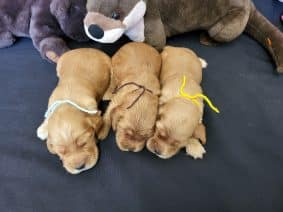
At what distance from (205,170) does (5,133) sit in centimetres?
→ 69

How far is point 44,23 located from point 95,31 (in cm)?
35

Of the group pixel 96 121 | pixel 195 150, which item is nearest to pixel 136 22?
pixel 96 121

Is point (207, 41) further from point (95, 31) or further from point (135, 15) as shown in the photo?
point (95, 31)

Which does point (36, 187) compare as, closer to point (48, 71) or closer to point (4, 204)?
point (4, 204)

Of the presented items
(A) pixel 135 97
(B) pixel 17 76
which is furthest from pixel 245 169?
(B) pixel 17 76

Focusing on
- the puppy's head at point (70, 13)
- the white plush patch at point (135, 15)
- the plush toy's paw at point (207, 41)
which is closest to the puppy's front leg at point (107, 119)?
the white plush patch at point (135, 15)

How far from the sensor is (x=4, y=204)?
96 centimetres

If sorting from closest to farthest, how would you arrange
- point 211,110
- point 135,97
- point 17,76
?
point 135,97, point 211,110, point 17,76

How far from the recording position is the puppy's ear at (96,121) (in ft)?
3.49

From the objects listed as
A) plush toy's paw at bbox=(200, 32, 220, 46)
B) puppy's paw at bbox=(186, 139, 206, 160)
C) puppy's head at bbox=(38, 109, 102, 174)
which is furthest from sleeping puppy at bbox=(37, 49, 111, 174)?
plush toy's paw at bbox=(200, 32, 220, 46)

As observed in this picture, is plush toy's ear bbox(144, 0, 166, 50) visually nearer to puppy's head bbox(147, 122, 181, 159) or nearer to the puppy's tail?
the puppy's tail

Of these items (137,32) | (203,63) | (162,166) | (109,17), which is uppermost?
(109,17)

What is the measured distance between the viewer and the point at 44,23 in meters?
1.34

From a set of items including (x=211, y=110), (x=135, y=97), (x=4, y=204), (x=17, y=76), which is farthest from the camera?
(x=17, y=76)
